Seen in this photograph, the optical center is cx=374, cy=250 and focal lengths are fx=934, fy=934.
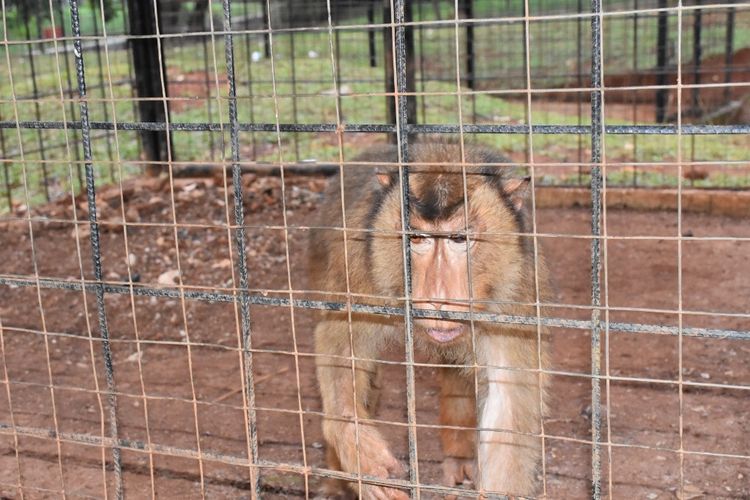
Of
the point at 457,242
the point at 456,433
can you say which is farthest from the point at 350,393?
the point at 457,242

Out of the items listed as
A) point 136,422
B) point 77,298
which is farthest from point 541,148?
point 136,422

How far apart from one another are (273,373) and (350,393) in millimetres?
1827

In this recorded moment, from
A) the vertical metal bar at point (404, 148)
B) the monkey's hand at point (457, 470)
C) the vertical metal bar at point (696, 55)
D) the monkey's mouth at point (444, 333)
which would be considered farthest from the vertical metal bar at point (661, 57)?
the vertical metal bar at point (404, 148)

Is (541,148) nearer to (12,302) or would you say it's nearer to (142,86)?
(142,86)

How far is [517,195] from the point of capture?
13.0ft

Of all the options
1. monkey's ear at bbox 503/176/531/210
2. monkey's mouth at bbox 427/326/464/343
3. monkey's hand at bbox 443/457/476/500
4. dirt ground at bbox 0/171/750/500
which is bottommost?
monkey's hand at bbox 443/457/476/500

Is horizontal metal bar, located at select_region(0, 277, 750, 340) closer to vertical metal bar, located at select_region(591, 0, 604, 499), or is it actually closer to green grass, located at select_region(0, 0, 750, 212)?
vertical metal bar, located at select_region(591, 0, 604, 499)

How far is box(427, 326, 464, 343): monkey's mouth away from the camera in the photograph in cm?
346

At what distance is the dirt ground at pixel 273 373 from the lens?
459 centimetres

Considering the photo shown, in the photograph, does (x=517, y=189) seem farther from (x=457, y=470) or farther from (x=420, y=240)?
(x=457, y=470)

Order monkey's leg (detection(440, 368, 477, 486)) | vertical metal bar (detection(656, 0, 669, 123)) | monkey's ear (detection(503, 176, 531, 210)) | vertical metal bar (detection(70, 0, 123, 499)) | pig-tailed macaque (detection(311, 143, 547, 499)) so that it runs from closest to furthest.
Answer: vertical metal bar (detection(70, 0, 123, 499)), pig-tailed macaque (detection(311, 143, 547, 499)), monkey's ear (detection(503, 176, 531, 210)), monkey's leg (detection(440, 368, 477, 486)), vertical metal bar (detection(656, 0, 669, 123))

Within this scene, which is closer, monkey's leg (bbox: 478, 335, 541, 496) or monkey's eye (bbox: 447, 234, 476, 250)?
monkey's eye (bbox: 447, 234, 476, 250)

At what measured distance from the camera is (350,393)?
4336 mm

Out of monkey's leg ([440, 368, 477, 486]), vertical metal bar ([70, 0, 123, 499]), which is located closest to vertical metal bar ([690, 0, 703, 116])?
monkey's leg ([440, 368, 477, 486])
